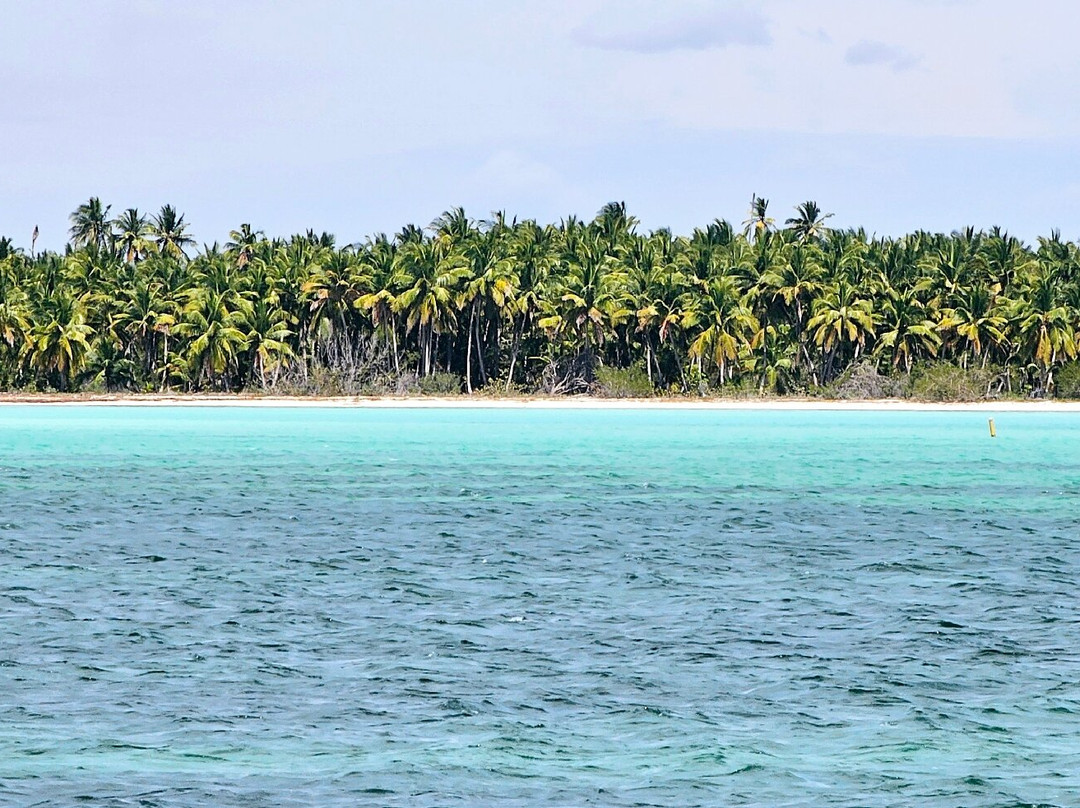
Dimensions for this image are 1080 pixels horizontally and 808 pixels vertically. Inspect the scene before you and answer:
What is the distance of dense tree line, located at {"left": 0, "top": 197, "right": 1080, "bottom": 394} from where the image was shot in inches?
3403

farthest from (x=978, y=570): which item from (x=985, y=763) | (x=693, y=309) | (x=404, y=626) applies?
(x=693, y=309)

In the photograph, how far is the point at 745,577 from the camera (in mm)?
20578

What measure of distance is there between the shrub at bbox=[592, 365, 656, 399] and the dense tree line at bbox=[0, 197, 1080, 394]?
4.92 feet

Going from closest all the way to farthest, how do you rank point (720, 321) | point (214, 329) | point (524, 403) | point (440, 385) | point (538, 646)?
point (538, 646)
point (720, 321)
point (214, 329)
point (524, 403)
point (440, 385)

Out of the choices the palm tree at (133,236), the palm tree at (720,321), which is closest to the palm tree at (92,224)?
the palm tree at (133,236)

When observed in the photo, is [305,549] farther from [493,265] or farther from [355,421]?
[493,265]

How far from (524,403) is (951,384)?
2312 cm

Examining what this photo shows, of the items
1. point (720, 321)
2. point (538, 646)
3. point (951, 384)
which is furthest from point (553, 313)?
point (538, 646)

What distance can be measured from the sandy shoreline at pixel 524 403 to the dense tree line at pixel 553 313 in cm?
184

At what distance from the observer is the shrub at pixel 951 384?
281 ft

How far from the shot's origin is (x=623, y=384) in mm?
90375

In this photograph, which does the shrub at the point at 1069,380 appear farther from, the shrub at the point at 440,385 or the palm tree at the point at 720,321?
the shrub at the point at 440,385

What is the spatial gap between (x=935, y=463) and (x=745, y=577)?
86.0 ft

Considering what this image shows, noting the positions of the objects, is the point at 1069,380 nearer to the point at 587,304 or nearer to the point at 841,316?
the point at 841,316
